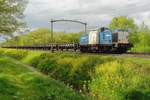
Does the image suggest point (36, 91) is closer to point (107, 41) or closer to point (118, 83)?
point (118, 83)

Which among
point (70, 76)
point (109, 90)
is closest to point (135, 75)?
point (109, 90)

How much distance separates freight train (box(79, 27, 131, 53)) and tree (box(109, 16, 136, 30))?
210 ft

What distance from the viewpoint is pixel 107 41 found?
201ft

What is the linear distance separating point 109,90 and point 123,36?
40831 mm

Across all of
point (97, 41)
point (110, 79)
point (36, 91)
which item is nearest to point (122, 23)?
point (97, 41)

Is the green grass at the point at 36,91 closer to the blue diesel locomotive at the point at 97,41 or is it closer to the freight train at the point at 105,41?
the freight train at the point at 105,41

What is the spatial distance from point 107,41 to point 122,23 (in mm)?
73738

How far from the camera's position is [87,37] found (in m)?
70.1

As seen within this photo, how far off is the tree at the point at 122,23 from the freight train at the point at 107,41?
210 feet

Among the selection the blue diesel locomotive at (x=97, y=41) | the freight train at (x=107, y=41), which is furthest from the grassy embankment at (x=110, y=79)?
the blue diesel locomotive at (x=97, y=41)

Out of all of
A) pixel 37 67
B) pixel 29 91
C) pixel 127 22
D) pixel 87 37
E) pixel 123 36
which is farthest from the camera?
pixel 127 22

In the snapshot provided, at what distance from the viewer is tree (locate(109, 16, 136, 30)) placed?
13218 cm

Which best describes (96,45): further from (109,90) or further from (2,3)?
(109,90)

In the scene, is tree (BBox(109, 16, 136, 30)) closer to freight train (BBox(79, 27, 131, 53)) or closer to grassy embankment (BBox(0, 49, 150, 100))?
freight train (BBox(79, 27, 131, 53))
